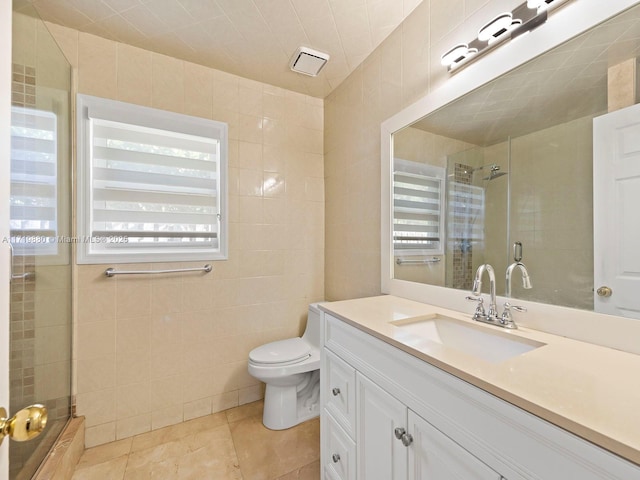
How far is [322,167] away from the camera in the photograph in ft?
7.41

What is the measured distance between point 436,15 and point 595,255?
1221 millimetres

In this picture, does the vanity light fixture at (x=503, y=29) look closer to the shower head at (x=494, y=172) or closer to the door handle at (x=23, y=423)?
the shower head at (x=494, y=172)

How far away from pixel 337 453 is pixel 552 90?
1565 mm

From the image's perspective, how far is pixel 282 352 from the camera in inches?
68.6

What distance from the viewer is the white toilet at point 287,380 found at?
64.1 inches

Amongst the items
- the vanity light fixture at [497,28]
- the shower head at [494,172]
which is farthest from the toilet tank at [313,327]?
the vanity light fixture at [497,28]

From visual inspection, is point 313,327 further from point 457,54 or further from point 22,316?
point 457,54

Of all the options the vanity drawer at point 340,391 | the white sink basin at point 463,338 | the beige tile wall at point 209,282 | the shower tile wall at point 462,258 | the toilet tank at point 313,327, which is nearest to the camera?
the white sink basin at point 463,338

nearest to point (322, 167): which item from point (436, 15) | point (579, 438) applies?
point (436, 15)

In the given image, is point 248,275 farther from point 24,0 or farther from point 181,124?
point 24,0

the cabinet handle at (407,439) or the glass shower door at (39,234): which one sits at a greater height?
the glass shower door at (39,234)

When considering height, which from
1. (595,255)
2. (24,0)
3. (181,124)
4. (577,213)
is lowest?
(595,255)

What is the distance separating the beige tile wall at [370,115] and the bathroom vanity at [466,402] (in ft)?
2.15

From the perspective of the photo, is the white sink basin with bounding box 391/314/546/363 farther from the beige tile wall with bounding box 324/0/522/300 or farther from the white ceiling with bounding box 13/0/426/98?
the white ceiling with bounding box 13/0/426/98
